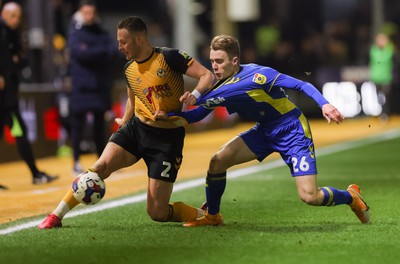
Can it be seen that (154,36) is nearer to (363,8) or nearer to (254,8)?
(254,8)

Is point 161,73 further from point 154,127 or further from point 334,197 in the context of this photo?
point 334,197

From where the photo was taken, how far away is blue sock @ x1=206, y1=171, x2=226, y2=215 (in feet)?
28.0

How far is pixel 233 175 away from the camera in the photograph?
13617 millimetres

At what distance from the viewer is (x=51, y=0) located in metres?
19.2

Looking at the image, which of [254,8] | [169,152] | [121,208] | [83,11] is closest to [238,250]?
[169,152]

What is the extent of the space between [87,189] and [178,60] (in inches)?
48.4

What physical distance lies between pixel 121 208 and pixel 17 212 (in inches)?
38.3

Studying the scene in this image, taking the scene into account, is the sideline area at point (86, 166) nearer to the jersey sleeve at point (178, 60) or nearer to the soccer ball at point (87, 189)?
the soccer ball at point (87, 189)

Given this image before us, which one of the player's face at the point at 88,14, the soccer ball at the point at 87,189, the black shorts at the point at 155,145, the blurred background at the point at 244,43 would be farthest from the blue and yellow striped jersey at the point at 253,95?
the blurred background at the point at 244,43

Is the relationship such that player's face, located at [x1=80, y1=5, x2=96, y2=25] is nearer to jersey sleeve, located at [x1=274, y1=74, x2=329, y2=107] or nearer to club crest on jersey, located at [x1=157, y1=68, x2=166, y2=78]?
club crest on jersey, located at [x1=157, y1=68, x2=166, y2=78]

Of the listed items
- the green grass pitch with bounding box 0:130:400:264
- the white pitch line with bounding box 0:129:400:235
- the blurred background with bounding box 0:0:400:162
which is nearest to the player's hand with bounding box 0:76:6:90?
the white pitch line with bounding box 0:129:400:235

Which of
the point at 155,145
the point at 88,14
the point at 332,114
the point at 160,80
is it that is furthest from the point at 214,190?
the point at 88,14

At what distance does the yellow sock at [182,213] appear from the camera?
8.51m

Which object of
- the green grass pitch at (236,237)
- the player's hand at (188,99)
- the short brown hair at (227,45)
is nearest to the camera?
the green grass pitch at (236,237)
